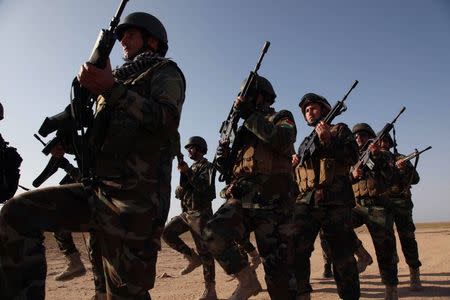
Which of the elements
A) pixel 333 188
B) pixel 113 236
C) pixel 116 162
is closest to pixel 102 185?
pixel 116 162

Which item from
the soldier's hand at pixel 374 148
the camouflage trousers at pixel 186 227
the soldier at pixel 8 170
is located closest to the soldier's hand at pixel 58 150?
the soldier at pixel 8 170

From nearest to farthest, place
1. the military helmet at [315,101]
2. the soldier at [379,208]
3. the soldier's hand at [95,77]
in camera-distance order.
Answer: the soldier's hand at [95,77]
the military helmet at [315,101]
the soldier at [379,208]

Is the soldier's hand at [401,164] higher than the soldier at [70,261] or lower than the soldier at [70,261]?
higher

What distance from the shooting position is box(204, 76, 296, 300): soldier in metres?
3.78

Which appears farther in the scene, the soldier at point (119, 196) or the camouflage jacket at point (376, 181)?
the camouflage jacket at point (376, 181)

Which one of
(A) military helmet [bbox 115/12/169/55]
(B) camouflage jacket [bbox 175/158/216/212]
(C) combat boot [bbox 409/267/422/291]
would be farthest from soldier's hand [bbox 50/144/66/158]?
(C) combat boot [bbox 409/267/422/291]

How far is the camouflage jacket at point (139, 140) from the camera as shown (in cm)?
262

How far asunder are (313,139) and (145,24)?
285 centimetres

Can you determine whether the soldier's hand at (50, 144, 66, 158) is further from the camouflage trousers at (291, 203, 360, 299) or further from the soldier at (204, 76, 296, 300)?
the camouflage trousers at (291, 203, 360, 299)

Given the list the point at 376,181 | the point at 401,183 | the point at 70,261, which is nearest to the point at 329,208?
the point at 376,181

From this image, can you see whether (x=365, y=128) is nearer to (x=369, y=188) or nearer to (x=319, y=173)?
(x=369, y=188)

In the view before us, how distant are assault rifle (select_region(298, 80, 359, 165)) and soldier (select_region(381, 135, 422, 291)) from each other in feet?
9.21

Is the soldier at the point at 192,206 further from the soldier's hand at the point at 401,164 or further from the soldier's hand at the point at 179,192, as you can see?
the soldier's hand at the point at 401,164

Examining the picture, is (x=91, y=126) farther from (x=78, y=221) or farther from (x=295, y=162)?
(x=295, y=162)
